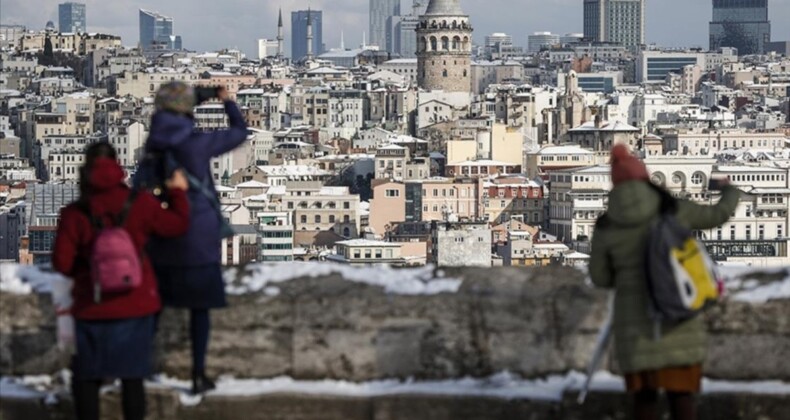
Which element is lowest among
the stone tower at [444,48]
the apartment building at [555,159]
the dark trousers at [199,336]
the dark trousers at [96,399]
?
the apartment building at [555,159]

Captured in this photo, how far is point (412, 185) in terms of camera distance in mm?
61781

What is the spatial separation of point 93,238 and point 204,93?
0.72 metres

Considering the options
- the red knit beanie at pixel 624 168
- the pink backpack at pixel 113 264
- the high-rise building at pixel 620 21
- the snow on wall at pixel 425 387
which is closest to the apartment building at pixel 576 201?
the snow on wall at pixel 425 387

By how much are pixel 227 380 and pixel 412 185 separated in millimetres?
56099

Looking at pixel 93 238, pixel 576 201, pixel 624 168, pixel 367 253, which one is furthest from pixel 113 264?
pixel 576 201

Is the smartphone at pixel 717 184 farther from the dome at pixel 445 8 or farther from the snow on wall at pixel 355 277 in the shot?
the dome at pixel 445 8

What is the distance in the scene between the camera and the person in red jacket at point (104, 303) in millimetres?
5367

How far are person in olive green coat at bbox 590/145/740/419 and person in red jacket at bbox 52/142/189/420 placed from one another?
1045 millimetres

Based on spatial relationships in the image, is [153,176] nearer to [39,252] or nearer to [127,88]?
[39,252]

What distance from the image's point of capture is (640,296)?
533 centimetres

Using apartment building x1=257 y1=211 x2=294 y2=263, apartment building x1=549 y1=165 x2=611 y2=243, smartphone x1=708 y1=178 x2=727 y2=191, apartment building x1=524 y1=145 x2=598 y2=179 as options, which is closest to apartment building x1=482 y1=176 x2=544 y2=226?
apartment building x1=549 y1=165 x2=611 y2=243

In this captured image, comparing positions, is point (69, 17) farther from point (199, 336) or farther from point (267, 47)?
point (199, 336)

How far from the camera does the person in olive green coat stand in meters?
5.26

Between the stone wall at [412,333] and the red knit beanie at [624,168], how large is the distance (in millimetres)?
357
